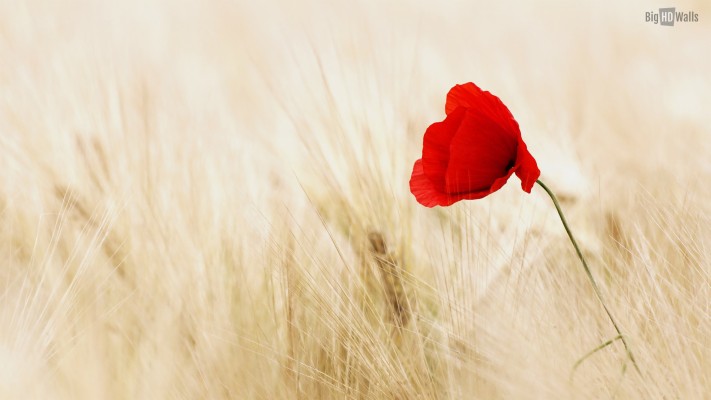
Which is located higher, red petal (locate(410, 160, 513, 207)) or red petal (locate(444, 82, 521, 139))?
red petal (locate(444, 82, 521, 139))

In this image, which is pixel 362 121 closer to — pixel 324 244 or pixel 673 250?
pixel 324 244

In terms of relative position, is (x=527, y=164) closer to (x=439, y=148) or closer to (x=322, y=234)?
(x=439, y=148)

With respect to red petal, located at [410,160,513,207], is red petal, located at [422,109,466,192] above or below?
above

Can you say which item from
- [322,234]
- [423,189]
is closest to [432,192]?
[423,189]

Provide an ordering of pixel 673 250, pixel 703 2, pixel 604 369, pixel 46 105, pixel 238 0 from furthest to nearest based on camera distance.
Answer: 1. pixel 703 2
2. pixel 238 0
3. pixel 46 105
4. pixel 673 250
5. pixel 604 369

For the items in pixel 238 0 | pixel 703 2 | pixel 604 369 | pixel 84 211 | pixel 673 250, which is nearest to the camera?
pixel 604 369

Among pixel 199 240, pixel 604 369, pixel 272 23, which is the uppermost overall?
pixel 272 23

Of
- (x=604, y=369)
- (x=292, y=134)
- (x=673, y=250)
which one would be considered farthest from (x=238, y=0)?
(x=604, y=369)
